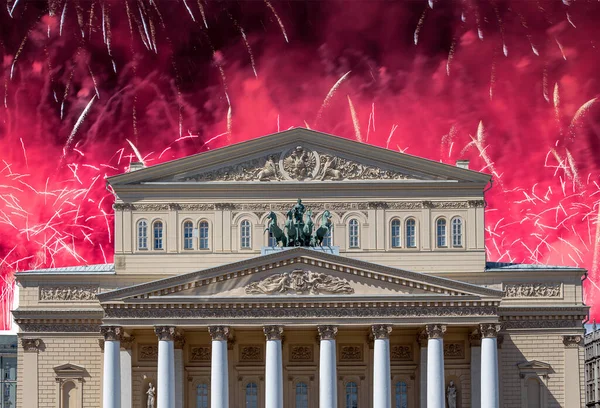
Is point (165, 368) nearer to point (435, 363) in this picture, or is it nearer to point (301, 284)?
point (301, 284)

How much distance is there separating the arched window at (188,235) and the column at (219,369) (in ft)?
27.1

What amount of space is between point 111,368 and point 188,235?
10613 mm

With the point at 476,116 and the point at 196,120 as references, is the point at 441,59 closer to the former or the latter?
the point at 476,116

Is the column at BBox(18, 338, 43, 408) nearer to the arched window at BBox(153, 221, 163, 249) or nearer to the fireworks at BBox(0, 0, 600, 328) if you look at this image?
the arched window at BBox(153, 221, 163, 249)

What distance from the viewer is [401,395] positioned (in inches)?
3733

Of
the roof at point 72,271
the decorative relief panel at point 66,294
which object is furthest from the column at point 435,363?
the decorative relief panel at point 66,294

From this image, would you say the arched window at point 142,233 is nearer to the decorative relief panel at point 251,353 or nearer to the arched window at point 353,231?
the decorative relief panel at point 251,353

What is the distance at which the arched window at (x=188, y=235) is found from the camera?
97.2 metres

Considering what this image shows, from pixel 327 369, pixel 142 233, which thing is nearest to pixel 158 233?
pixel 142 233

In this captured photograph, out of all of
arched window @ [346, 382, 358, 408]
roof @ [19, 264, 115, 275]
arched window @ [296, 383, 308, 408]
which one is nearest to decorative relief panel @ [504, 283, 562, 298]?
arched window @ [346, 382, 358, 408]

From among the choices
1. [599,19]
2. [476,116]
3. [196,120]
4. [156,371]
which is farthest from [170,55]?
[156,371]

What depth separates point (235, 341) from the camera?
3711 inches

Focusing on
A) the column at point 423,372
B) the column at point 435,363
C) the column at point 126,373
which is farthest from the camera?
the column at point 423,372

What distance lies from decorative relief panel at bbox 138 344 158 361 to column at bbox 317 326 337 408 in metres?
9.54
